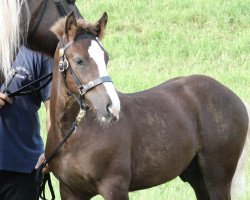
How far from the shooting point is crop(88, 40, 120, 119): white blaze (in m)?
3.54

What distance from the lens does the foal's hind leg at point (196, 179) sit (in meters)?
4.86

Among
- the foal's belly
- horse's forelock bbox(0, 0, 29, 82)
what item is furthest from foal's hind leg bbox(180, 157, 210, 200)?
horse's forelock bbox(0, 0, 29, 82)

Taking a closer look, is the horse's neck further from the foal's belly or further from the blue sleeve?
the foal's belly

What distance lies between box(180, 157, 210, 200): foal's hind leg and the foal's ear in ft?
5.03

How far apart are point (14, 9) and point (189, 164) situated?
1690 mm

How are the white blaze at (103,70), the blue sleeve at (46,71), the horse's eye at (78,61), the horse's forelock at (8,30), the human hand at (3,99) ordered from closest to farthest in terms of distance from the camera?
the white blaze at (103,70)
the horse's eye at (78,61)
the horse's forelock at (8,30)
the human hand at (3,99)
the blue sleeve at (46,71)

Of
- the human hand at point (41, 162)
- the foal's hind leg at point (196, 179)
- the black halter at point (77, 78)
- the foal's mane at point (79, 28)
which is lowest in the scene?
the foal's hind leg at point (196, 179)

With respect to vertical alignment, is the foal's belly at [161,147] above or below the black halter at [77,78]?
below

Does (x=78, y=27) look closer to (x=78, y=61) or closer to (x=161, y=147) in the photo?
(x=78, y=61)

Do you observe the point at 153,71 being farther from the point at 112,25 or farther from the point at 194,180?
the point at 194,180

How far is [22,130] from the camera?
14.2 ft

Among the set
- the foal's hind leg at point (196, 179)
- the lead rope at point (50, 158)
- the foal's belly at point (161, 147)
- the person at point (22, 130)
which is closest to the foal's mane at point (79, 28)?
Answer: the person at point (22, 130)

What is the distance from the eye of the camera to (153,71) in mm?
10258

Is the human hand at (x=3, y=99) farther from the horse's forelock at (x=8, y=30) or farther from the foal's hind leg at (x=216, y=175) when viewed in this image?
the foal's hind leg at (x=216, y=175)
